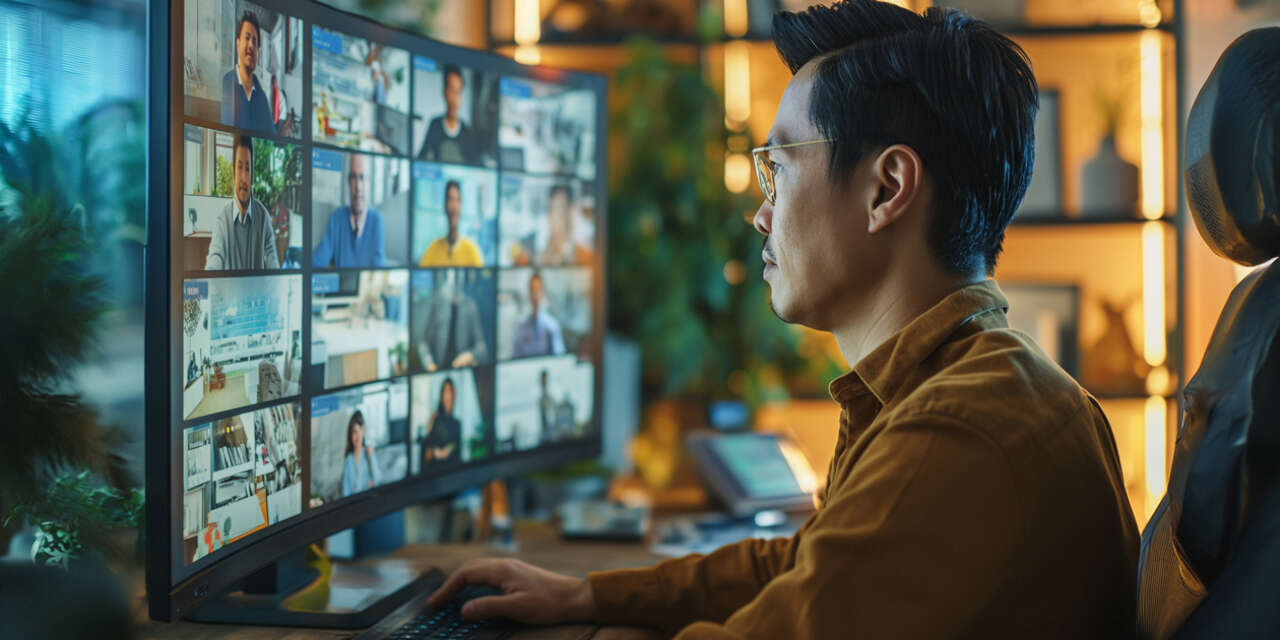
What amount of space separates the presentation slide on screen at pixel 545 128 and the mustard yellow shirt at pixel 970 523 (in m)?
0.86

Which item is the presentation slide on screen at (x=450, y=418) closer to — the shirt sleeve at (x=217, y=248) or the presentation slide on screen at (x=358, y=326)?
the presentation slide on screen at (x=358, y=326)

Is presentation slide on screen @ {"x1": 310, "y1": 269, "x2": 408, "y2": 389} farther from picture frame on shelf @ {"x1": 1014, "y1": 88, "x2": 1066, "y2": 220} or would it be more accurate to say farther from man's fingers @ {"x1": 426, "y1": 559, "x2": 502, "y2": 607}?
picture frame on shelf @ {"x1": 1014, "y1": 88, "x2": 1066, "y2": 220}

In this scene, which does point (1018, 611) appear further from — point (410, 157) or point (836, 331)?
point (410, 157)

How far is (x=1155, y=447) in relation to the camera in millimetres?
3061

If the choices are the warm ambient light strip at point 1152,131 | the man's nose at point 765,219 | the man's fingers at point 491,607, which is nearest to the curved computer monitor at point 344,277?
the man's fingers at point 491,607

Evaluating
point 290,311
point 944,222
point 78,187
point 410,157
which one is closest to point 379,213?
point 410,157

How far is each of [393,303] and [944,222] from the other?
0.74 m

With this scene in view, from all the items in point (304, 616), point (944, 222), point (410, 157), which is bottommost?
point (304, 616)

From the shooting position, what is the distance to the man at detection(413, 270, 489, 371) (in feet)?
4.96

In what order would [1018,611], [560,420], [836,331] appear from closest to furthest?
[1018,611], [836,331], [560,420]

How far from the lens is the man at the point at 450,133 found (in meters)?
1.51

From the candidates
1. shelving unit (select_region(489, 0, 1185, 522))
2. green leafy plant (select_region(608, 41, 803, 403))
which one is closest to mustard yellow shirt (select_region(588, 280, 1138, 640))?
green leafy plant (select_region(608, 41, 803, 403))

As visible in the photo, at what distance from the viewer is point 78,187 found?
137cm

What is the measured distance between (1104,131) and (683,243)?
1.30 meters
